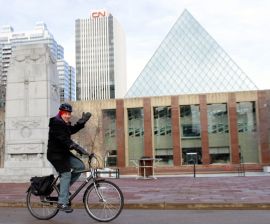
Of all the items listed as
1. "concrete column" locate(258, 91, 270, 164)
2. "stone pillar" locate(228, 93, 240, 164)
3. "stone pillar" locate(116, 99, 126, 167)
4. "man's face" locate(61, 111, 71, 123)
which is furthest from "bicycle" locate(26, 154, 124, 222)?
"stone pillar" locate(116, 99, 126, 167)

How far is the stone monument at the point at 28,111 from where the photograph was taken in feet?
60.3

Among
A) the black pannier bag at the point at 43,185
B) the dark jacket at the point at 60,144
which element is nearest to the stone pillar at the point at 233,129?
the black pannier bag at the point at 43,185

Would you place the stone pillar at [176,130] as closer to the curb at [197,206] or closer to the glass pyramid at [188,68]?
the glass pyramid at [188,68]

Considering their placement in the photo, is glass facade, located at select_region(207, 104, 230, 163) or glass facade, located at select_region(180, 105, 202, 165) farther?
glass facade, located at select_region(180, 105, 202, 165)

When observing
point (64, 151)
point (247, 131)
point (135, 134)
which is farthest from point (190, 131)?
point (64, 151)

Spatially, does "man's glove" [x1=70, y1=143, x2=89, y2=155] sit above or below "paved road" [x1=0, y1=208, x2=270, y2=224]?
above

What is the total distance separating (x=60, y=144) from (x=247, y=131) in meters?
61.7

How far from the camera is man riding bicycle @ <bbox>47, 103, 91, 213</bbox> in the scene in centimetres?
749

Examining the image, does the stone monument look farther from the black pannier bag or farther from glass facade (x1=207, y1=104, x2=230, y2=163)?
glass facade (x1=207, y1=104, x2=230, y2=163)

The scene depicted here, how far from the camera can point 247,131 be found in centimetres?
6650

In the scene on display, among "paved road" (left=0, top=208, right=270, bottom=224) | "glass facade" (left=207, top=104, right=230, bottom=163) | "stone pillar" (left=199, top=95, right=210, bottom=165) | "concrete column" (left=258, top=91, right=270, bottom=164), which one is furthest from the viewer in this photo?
"glass facade" (left=207, top=104, right=230, bottom=163)

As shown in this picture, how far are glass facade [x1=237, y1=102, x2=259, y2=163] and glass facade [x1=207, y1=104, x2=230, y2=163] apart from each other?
1.96 m

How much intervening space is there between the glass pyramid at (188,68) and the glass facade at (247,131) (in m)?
3.47

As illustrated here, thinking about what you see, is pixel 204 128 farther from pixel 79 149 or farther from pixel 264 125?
pixel 79 149
